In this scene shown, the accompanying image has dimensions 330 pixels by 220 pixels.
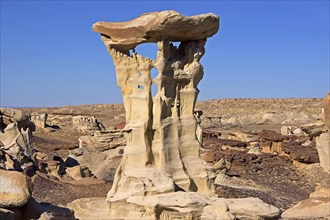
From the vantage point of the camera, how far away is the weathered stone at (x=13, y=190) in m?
9.30

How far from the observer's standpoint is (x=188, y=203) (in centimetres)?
1123

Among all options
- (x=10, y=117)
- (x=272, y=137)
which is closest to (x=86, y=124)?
(x=272, y=137)

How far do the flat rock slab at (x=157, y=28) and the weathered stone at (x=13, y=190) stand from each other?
517cm

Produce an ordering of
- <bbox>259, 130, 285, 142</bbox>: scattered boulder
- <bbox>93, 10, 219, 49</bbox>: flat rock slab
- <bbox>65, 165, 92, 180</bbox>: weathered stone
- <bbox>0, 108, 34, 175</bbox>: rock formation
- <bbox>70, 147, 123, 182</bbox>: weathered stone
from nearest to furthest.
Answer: <bbox>93, 10, 219, 49</bbox>: flat rock slab < <bbox>0, 108, 34, 175</bbox>: rock formation < <bbox>65, 165, 92, 180</bbox>: weathered stone < <bbox>70, 147, 123, 182</bbox>: weathered stone < <bbox>259, 130, 285, 142</bbox>: scattered boulder

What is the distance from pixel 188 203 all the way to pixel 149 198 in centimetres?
127

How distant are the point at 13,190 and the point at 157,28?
18.6 ft

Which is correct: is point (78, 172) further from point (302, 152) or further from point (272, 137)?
point (272, 137)

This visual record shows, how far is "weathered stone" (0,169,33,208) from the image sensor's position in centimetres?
930

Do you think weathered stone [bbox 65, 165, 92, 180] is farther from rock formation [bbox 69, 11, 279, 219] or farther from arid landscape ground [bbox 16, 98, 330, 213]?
rock formation [bbox 69, 11, 279, 219]

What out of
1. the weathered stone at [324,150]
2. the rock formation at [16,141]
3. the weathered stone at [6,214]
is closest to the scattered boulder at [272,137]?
the weathered stone at [324,150]

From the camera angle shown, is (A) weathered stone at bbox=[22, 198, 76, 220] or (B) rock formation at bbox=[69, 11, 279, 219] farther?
(B) rock formation at bbox=[69, 11, 279, 219]

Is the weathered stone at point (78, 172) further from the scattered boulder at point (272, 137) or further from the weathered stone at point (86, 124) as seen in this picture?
the weathered stone at point (86, 124)

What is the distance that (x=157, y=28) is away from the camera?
515 inches

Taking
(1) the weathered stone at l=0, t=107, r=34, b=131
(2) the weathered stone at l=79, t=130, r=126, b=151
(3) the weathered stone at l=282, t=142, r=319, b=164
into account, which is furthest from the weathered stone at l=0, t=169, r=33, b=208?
(3) the weathered stone at l=282, t=142, r=319, b=164
